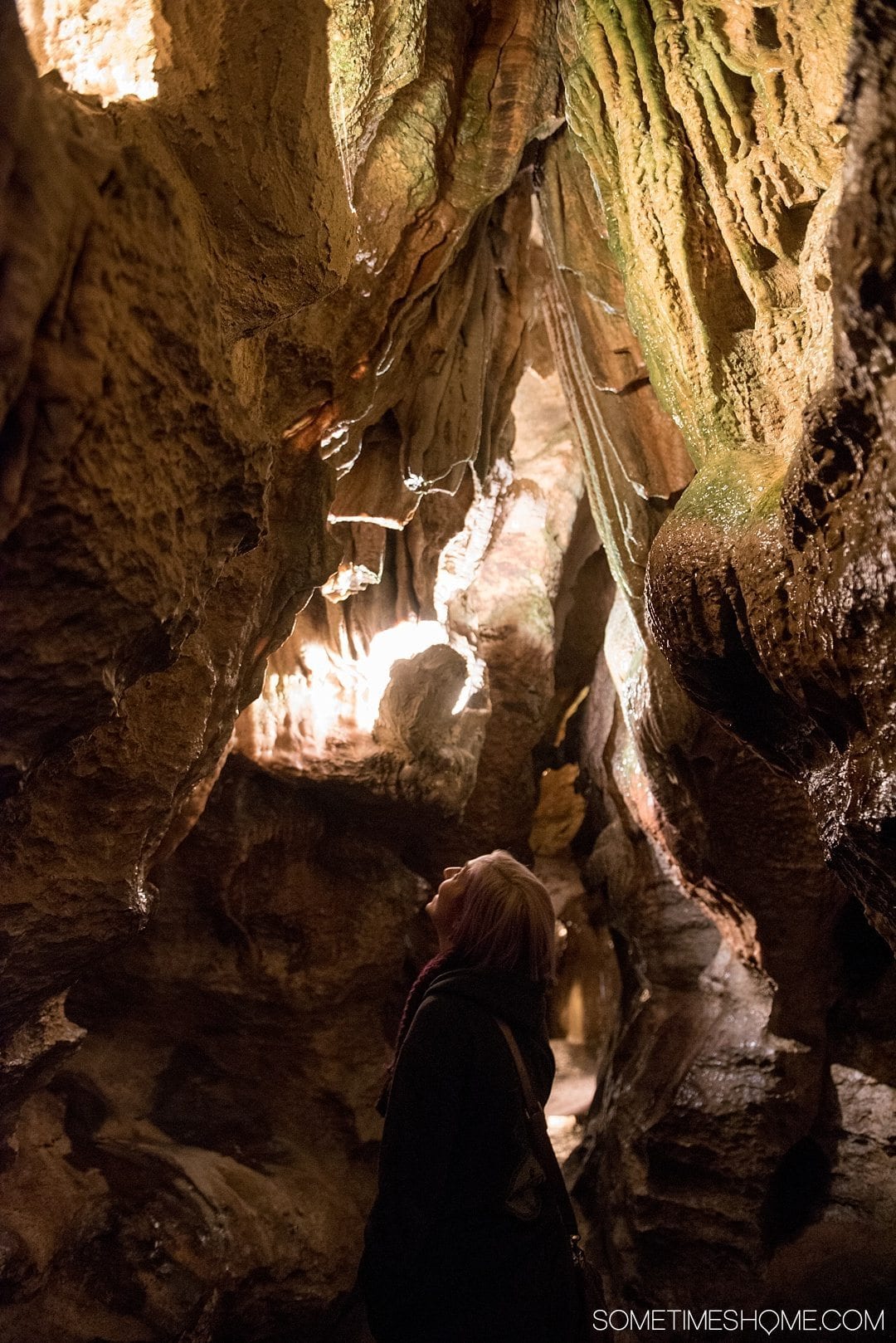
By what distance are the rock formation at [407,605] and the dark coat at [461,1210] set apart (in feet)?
3.44

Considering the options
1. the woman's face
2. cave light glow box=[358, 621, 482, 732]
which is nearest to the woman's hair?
the woman's face

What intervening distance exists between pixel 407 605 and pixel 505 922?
8.83 ft

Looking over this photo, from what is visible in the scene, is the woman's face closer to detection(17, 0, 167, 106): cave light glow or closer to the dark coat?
the dark coat

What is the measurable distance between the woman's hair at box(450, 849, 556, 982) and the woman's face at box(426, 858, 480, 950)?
0.05 feet

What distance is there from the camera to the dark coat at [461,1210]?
2176mm

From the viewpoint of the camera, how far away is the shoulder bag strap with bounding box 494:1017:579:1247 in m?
2.33

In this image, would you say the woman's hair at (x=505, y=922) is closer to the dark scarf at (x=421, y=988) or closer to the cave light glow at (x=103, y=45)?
the dark scarf at (x=421, y=988)

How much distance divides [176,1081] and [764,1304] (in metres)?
3.11

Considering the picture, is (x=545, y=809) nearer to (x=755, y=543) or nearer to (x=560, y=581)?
(x=560, y=581)

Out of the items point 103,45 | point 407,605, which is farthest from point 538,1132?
point 407,605

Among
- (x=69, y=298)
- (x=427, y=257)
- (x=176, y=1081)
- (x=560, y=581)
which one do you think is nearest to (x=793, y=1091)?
(x=176, y=1081)

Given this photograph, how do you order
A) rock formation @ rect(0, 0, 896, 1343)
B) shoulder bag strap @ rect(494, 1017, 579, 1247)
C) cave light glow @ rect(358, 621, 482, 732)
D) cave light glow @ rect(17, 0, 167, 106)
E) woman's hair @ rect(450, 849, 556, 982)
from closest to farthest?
1. rock formation @ rect(0, 0, 896, 1343)
2. cave light glow @ rect(17, 0, 167, 106)
3. shoulder bag strap @ rect(494, 1017, 579, 1247)
4. woman's hair @ rect(450, 849, 556, 982)
5. cave light glow @ rect(358, 621, 482, 732)

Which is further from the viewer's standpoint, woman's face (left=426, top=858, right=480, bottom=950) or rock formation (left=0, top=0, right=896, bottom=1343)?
woman's face (left=426, top=858, right=480, bottom=950)

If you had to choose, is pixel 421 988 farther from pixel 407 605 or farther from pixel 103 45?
A: pixel 407 605
